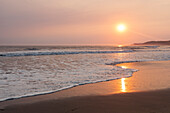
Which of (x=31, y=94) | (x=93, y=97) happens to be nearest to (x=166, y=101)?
(x=93, y=97)

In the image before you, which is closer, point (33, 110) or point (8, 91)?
point (33, 110)

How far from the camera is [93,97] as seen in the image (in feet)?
15.6

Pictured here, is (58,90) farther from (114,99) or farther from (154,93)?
(154,93)

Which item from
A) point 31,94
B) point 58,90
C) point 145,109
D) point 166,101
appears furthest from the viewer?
point 58,90

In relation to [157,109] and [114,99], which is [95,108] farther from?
[157,109]

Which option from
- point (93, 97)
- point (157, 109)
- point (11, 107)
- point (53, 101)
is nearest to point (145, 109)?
point (157, 109)

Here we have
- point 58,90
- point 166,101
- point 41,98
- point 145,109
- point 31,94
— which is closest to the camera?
point 145,109

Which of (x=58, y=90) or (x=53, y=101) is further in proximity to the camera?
(x=58, y=90)

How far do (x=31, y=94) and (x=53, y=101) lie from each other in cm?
100

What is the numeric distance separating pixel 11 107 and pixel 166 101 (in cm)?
394

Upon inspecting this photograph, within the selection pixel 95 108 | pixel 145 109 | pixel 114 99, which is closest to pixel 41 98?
pixel 95 108

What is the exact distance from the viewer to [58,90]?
5.52 meters

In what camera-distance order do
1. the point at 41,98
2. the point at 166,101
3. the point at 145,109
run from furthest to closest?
the point at 41,98 < the point at 166,101 < the point at 145,109

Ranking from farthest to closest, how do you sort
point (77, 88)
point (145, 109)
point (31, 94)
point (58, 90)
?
point (77, 88)
point (58, 90)
point (31, 94)
point (145, 109)
